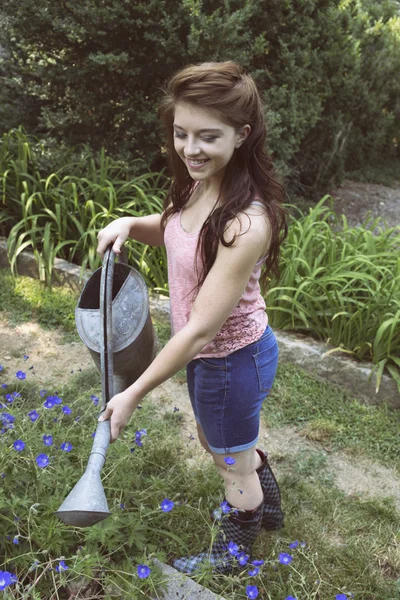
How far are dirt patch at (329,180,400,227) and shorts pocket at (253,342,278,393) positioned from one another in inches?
150

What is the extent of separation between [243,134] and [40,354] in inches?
84.0

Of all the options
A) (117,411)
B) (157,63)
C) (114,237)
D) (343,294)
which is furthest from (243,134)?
(157,63)

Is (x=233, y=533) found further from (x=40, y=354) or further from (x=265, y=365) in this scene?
(x=40, y=354)

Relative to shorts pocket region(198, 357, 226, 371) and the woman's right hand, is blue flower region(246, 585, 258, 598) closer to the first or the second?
shorts pocket region(198, 357, 226, 371)

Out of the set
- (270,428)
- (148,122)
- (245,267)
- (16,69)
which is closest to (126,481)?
(245,267)

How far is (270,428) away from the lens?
9.63ft

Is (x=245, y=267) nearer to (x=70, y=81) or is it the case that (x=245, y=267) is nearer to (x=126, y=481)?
(x=126, y=481)

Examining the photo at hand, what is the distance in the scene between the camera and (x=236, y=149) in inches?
61.9

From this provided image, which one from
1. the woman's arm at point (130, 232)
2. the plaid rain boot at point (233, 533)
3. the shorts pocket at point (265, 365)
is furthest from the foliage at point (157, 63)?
the plaid rain boot at point (233, 533)

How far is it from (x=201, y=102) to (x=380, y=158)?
5880mm

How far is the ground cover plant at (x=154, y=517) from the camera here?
1.61 meters

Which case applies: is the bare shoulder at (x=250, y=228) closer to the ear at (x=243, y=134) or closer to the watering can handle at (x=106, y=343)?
the ear at (x=243, y=134)

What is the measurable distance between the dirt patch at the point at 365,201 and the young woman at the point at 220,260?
3841 mm

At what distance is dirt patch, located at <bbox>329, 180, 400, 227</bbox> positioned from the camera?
18.2 ft
